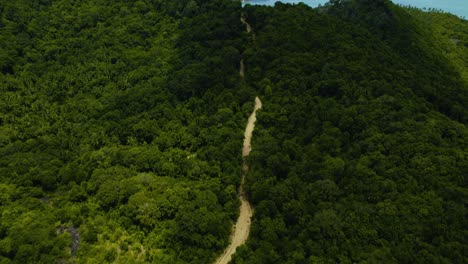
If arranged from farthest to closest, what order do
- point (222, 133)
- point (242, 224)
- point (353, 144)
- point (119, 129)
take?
1. point (119, 129)
2. point (222, 133)
3. point (353, 144)
4. point (242, 224)

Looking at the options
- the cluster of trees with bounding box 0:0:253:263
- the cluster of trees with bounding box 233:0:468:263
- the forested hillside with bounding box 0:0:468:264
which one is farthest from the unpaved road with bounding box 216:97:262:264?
the cluster of trees with bounding box 233:0:468:263

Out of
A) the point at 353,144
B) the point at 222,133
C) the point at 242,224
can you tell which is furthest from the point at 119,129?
the point at 353,144

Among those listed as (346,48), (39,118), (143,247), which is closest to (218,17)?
(346,48)

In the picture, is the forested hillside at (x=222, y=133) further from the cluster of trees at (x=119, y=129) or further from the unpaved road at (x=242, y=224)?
the unpaved road at (x=242, y=224)

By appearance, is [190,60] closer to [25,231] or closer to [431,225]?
[25,231]

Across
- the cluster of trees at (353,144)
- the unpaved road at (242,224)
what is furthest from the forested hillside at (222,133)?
the unpaved road at (242,224)

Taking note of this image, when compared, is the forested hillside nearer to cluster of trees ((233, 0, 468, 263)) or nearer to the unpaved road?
cluster of trees ((233, 0, 468, 263))

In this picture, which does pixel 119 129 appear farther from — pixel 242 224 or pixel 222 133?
pixel 242 224
